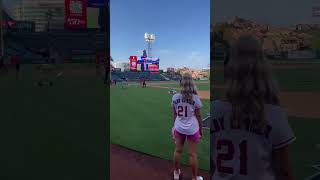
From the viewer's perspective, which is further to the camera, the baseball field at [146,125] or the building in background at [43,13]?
the baseball field at [146,125]

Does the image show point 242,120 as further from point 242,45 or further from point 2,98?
point 2,98

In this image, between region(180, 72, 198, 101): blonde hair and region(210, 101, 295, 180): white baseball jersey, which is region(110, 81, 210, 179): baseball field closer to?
region(180, 72, 198, 101): blonde hair

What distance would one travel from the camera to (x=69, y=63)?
677 centimetres

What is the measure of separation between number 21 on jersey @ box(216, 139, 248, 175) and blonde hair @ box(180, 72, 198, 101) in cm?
269

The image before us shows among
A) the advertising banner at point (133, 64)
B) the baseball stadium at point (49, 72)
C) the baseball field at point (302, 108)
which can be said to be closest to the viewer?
the baseball field at point (302, 108)

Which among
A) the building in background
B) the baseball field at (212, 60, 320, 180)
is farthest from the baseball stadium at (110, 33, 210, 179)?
the building in background

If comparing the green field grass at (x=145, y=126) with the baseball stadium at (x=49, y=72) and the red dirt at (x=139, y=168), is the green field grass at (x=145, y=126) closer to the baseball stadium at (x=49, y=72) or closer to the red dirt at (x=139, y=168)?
the red dirt at (x=139, y=168)

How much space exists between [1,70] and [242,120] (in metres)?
3.98

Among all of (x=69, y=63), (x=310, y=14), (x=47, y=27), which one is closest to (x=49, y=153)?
(x=69, y=63)

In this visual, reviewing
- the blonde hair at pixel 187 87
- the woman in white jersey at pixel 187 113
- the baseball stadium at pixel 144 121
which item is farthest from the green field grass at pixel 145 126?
the blonde hair at pixel 187 87

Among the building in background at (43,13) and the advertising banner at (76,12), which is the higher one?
the building in background at (43,13)

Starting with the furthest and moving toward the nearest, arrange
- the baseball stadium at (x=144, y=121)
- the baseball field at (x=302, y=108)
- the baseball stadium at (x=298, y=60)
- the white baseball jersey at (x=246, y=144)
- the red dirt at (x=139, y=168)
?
the baseball stadium at (x=144, y=121) < the red dirt at (x=139, y=168) < the baseball stadium at (x=298, y=60) < the baseball field at (x=302, y=108) < the white baseball jersey at (x=246, y=144)

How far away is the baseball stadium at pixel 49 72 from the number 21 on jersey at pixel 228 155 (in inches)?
96.7

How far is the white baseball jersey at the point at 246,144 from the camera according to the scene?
1.47m
